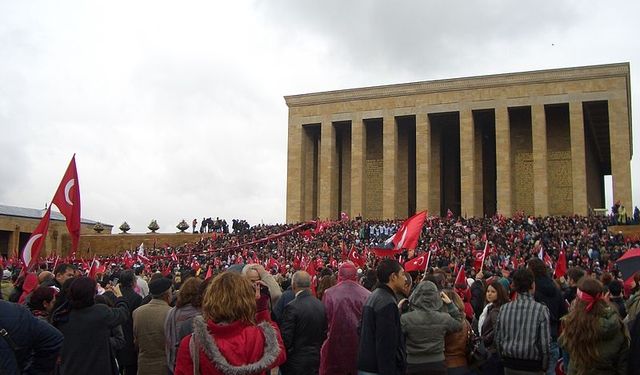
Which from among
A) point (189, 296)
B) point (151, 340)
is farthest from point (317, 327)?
point (151, 340)

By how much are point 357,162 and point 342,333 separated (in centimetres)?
4069

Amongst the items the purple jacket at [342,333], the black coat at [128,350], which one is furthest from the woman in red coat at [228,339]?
the black coat at [128,350]

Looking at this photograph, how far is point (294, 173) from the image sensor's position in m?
48.5

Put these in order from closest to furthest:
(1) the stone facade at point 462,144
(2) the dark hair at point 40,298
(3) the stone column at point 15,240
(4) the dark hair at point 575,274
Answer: (2) the dark hair at point 40,298 → (4) the dark hair at point 575,274 → (1) the stone facade at point 462,144 → (3) the stone column at point 15,240

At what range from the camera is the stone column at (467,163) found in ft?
142

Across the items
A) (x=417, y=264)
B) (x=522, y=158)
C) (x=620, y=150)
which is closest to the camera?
(x=417, y=264)

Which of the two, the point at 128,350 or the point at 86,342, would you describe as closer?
the point at 86,342

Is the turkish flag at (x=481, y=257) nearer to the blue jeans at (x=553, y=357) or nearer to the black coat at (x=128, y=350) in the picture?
the blue jeans at (x=553, y=357)

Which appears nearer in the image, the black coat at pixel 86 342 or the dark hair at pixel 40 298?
the black coat at pixel 86 342

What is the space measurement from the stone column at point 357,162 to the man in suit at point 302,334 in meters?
39.9

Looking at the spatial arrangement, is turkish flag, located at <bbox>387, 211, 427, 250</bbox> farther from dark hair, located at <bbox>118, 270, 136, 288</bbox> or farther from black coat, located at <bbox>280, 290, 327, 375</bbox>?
black coat, located at <bbox>280, 290, 327, 375</bbox>

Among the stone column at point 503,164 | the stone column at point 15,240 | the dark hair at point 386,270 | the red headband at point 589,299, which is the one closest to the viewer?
the red headband at point 589,299

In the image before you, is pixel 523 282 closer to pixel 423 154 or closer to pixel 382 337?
pixel 382 337

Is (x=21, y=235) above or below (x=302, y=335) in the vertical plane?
above
